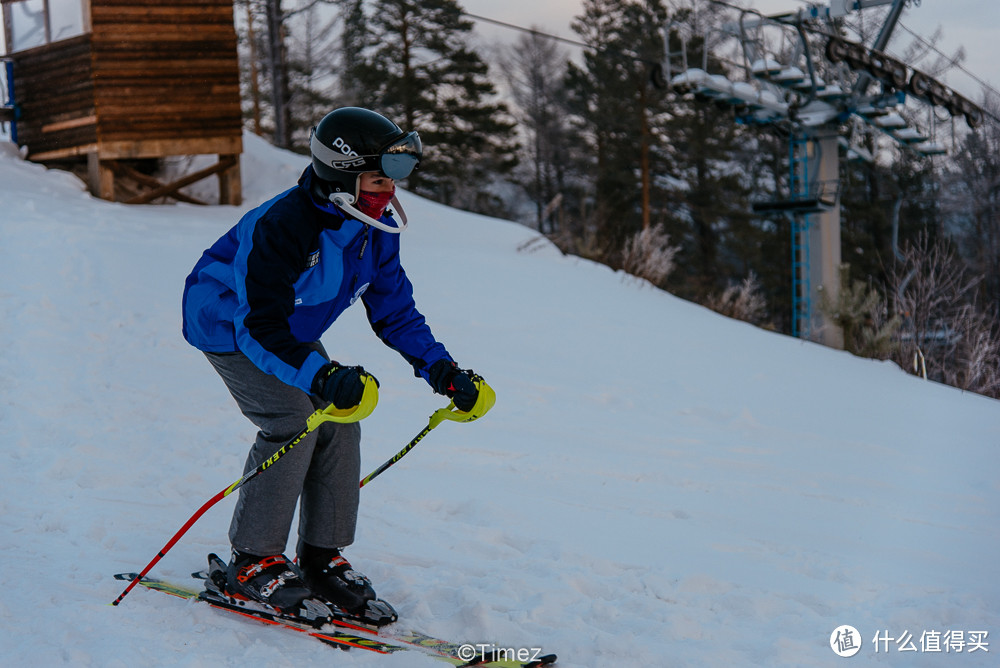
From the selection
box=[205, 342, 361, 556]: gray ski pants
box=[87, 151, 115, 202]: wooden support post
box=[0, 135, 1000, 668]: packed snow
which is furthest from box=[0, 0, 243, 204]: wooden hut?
box=[205, 342, 361, 556]: gray ski pants

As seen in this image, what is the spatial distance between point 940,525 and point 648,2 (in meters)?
24.2

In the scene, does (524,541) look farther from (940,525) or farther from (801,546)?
(940,525)

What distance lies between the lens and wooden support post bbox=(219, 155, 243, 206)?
10.8m

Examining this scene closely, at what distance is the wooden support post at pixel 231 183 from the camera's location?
10828 millimetres

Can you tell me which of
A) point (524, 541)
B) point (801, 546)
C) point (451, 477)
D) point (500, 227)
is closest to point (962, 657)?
point (801, 546)

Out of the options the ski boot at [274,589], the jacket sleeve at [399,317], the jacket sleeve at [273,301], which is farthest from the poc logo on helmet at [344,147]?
the ski boot at [274,589]

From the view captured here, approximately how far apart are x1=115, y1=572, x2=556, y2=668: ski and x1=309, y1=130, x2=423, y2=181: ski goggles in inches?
49.7

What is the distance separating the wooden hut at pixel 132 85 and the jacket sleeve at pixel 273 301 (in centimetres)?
880

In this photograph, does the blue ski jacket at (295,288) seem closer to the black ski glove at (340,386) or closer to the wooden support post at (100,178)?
the black ski glove at (340,386)

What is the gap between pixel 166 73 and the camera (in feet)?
33.5

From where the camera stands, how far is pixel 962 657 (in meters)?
2.36

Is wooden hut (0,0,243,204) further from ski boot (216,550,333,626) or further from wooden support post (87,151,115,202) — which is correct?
ski boot (216,550,333,626)

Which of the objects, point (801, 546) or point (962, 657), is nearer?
point (962, 657)

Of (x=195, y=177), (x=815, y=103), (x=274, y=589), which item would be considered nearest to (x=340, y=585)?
(x=274, y=589)
